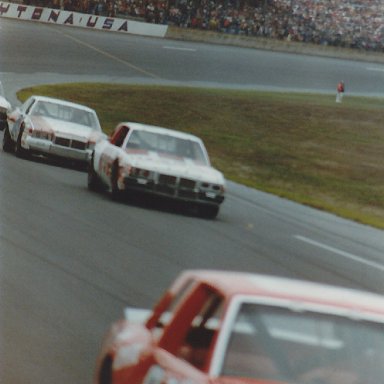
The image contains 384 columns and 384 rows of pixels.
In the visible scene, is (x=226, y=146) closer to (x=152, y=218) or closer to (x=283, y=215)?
(x=283, y=215)

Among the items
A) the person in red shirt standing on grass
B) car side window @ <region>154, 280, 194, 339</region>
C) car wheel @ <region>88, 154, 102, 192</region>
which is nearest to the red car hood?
car side window @ <region>154, 280, 194, 339</region>

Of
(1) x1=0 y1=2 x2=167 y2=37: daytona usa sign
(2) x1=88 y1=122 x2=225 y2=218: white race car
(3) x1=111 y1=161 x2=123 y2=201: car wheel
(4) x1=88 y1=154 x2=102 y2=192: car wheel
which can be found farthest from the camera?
(1) x1=0 y1=2 x2=167 y2=37: daytona usa sign

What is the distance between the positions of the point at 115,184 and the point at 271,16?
26.3m

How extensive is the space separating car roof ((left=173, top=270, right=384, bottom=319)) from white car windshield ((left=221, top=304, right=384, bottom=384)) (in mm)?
79

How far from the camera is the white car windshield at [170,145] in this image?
1820 centimetres

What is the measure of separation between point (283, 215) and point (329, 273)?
18.9 ft

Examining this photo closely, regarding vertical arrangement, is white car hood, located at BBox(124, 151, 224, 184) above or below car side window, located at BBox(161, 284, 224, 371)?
below

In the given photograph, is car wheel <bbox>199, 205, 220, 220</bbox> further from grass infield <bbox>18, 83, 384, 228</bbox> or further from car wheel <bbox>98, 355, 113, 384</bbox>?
car wheel <bbox>98, 355, 113, 384</bbox>

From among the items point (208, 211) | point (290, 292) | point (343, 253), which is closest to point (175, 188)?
point (208, 211)

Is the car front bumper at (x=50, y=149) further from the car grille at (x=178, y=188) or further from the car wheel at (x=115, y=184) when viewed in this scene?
the car grille at (x=178, y=188)

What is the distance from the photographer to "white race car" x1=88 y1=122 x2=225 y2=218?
684 inches

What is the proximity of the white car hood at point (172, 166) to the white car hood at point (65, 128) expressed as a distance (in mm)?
4290

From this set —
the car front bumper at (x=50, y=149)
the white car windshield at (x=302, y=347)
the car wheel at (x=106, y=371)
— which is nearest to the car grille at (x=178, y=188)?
the car front bumper at (x=50, y=149)

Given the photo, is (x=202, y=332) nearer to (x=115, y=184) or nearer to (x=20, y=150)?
(x=115, y=184)
